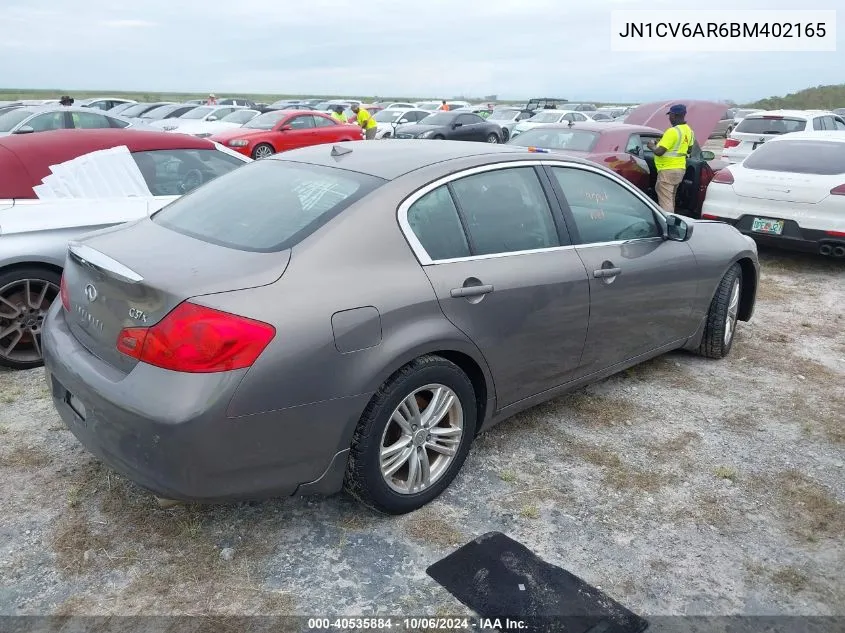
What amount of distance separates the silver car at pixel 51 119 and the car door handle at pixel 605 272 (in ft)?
36.6

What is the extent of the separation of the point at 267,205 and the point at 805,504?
114 inches

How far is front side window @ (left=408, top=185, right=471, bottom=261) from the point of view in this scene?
10.4 ft

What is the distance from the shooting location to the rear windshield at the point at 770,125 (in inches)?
557

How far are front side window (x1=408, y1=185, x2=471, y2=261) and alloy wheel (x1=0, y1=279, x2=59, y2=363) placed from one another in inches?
107

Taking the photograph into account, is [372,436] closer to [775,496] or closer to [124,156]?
[775,496]

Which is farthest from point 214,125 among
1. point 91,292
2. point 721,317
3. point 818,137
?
point 91,292

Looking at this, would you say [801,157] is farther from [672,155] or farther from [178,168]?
[178,168]

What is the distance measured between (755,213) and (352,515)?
6.45m

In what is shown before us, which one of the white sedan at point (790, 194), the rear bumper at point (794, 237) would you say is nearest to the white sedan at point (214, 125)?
the white sedan at point (790, 194)

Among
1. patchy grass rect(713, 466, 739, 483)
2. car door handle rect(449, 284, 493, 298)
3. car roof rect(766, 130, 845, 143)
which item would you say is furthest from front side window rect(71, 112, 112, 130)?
patchy grass rect(713, 466, 739, 483)

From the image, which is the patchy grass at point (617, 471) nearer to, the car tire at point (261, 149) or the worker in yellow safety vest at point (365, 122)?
the car tire at point (261, 149)

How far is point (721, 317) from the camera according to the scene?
195 inches

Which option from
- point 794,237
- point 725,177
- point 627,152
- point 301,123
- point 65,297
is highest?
point 301,123

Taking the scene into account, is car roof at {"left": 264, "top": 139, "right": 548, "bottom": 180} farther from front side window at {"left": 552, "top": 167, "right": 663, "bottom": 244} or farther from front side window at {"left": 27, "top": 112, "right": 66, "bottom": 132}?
front side window at {"left": 27, "top": 112, "right": 66, "bottom": 132}
